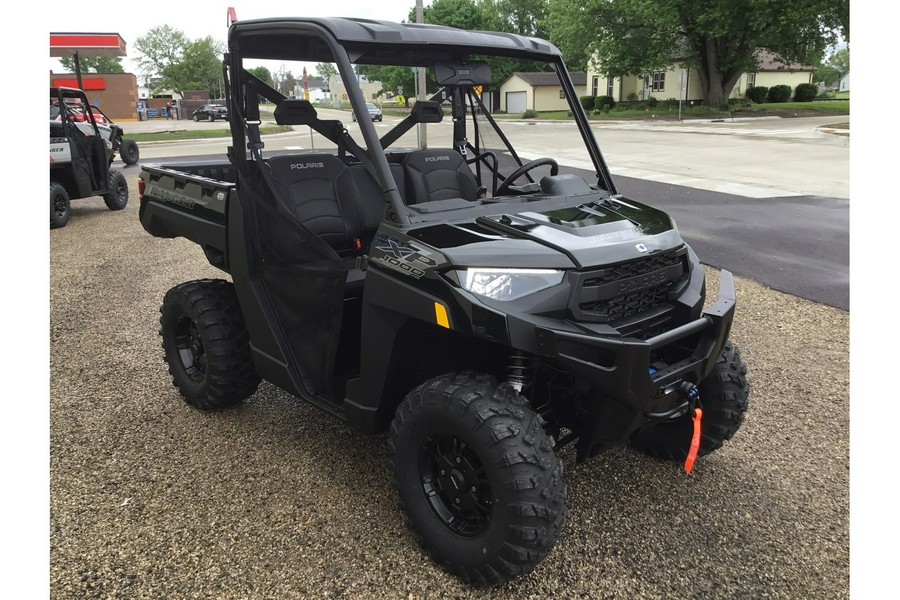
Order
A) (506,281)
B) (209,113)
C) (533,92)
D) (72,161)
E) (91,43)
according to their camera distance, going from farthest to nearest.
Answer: (209,113) → (91,43) → (533,92) → (72,161) → (506,281)

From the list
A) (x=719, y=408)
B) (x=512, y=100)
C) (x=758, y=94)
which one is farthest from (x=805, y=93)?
(x=719, y=408)

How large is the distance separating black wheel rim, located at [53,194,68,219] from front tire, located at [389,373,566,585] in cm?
947

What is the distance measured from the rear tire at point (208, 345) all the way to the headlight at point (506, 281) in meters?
1.87

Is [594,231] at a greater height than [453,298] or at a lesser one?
greater

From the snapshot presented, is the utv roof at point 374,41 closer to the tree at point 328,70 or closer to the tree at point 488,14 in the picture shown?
the tree at point 328,70

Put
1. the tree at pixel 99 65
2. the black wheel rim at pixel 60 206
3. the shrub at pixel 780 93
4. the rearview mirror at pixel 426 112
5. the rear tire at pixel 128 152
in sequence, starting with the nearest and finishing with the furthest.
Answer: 1. the rearview mirror at pixel 426 112
2. the black wheel rim at pixel 60 206
3. the rear tire at pixel 128 152
4. the shrub at pixel 780 93
5. the tree at pixel 99 65

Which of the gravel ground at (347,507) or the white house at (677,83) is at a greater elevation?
the white house at (677,83)

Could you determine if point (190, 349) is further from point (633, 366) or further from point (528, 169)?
point (633, 366)

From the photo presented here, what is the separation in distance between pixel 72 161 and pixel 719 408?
1004 centimetres

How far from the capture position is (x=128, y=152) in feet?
57.3

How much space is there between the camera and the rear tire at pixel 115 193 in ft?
37.3

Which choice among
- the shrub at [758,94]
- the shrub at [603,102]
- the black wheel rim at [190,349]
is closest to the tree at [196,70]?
the shrub at [603,102]

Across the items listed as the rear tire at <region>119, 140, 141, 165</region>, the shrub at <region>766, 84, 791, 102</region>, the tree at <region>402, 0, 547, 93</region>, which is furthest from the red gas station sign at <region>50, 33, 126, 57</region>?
the shrub at <region>766, 84, 791, 102</region>

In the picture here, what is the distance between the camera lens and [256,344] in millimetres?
3553
